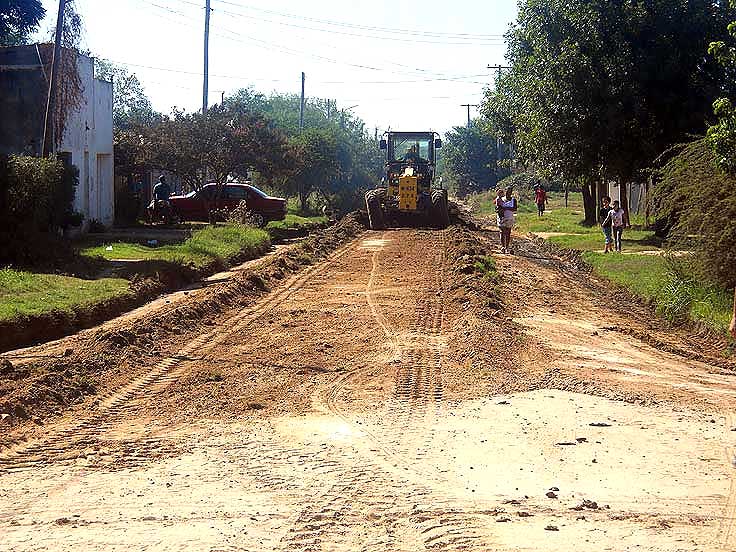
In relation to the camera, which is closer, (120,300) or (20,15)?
(120,300)

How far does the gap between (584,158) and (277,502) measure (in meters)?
23.5

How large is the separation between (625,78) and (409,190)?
11167 mm

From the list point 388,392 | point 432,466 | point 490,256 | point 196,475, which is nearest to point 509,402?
point 388,392

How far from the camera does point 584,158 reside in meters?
29.1

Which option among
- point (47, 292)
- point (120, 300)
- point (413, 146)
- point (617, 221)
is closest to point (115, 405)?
point (47, 292)

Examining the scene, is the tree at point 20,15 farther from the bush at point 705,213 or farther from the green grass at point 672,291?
the bush at point 705,213

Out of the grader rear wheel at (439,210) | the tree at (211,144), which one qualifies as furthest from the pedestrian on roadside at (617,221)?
Result: the tree at (211,144)

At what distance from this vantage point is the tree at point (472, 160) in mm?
85688

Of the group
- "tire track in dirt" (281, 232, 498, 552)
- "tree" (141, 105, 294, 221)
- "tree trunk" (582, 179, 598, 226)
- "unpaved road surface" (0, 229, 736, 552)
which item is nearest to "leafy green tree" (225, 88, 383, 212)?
"tree" (141, 105, 294, 221)

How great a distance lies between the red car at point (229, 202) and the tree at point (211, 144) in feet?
2.30

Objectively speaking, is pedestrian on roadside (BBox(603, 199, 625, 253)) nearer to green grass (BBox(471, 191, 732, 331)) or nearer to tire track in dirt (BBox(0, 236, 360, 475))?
green grass (BBox(471, 191, 732, 331))

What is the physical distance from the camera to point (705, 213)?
16859mm

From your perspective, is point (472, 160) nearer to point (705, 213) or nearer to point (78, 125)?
point (78, 125)

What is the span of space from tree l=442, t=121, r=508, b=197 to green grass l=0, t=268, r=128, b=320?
224 feet
